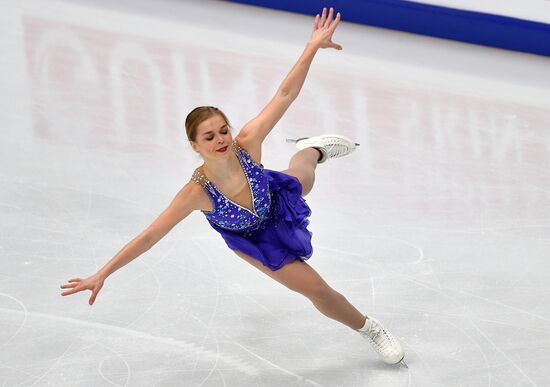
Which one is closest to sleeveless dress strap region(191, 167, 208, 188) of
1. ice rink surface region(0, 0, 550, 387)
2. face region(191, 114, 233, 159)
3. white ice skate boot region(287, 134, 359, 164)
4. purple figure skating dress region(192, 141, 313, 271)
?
purple figure skating dress region(192, 141, 313, 271)

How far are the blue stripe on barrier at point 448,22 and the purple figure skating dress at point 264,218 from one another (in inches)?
183

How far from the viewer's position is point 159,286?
3.92 m

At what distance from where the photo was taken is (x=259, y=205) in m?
3.24

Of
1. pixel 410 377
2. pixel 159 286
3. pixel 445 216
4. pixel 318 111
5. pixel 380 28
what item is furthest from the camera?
pixel 380 28

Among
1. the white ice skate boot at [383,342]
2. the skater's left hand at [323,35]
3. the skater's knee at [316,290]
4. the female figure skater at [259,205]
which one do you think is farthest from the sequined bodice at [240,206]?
the white ice skate boot at [383,342]

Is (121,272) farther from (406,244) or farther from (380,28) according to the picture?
(380,28)

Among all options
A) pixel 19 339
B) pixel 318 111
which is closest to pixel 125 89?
pixel 318 111

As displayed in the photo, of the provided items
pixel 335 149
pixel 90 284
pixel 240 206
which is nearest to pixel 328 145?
pixel 335 149

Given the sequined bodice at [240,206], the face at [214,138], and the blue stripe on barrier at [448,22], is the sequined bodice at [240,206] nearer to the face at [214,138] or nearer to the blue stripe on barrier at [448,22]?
the face at [214,138]

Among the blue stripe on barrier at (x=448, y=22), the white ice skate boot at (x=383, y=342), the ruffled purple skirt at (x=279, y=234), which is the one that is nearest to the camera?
the ruffled purple skirt at (x=279, y=234)

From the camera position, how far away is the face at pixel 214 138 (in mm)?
3033

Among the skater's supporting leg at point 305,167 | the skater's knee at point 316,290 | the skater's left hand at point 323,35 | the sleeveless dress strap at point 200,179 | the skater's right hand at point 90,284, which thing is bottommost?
the skater's knee at point 316,290

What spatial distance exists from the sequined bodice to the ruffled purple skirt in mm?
43

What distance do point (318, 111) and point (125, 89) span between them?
1.41 metres
